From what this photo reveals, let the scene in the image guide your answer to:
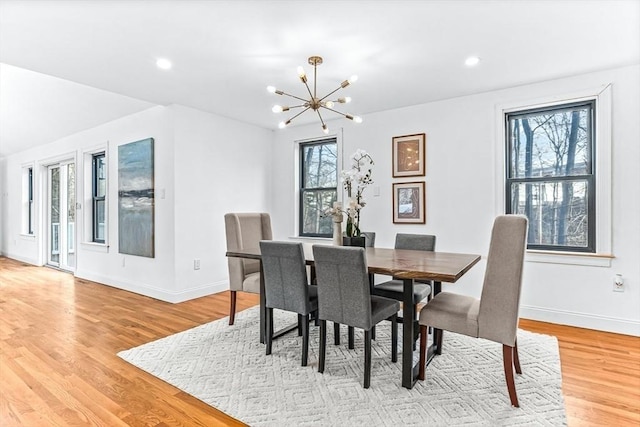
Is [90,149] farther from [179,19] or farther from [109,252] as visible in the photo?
[179,19]

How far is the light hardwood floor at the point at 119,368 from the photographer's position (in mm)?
1925

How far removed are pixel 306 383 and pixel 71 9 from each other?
9.31 ft

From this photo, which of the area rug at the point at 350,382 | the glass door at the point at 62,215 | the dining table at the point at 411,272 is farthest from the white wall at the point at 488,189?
the glass door at the point at 62,215

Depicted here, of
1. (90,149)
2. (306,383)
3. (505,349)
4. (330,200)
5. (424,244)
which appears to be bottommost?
(306,383)

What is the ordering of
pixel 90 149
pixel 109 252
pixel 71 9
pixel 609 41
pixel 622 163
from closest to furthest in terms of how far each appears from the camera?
pixel 71 9, pixel 609 41, pixel 622 163, pixel 109 252, pixel 90 149

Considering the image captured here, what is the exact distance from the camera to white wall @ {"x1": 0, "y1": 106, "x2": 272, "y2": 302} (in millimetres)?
4230

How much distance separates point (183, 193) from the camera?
4266 mm

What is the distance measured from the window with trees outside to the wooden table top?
4.83ft

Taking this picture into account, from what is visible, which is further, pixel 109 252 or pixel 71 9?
pixel 109 252

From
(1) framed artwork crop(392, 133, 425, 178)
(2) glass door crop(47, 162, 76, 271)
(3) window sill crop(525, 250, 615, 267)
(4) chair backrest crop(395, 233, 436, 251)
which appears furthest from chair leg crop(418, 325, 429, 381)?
(2) glass door crop(47, 162, 76, 271)

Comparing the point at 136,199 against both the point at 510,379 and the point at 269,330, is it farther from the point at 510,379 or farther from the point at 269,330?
the point at 510,379

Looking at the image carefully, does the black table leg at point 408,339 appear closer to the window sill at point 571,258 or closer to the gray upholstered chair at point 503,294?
the gray upholstered chair at point 503,294

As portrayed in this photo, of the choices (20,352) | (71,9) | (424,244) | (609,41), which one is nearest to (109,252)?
(20,352)

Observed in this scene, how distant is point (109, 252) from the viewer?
5.07 m
